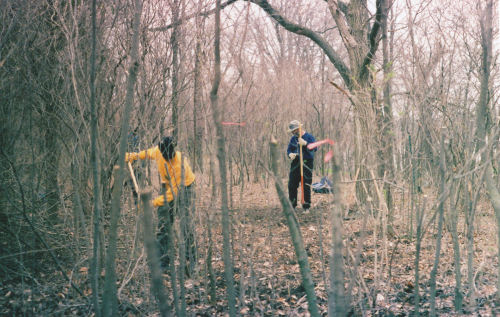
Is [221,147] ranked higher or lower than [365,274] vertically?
higher

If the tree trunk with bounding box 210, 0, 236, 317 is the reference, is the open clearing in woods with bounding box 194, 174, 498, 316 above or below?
below

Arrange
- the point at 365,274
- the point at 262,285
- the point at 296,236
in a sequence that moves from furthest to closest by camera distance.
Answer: the point at 365,274, the point at 262,285, the point at 296,236

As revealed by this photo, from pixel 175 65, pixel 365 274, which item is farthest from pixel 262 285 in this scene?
pixel 175 65

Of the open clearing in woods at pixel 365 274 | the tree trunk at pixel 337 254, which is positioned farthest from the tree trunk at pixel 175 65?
the tree trunk at pixel 337 254

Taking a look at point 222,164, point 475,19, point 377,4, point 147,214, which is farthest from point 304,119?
point 147,214

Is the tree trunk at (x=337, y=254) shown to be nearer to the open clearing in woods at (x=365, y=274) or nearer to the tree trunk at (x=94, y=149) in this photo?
the open clearing in woods at (x=365, y=274)

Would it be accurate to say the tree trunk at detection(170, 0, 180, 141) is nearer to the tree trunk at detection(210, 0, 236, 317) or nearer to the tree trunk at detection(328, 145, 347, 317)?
the tree trunk at detection(210, 0, 236, 317)

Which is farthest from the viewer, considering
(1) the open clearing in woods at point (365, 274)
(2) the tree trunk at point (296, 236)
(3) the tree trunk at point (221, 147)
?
(1) the open clearing in woods at point (365, 274)

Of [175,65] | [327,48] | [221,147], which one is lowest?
[221,147]

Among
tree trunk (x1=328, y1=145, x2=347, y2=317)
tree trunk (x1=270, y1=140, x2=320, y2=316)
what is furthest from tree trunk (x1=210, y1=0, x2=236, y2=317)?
tree trunk (x1=328, y1=145, x2=347, y2=317)

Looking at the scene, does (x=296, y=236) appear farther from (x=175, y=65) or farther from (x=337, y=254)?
(x=175, y=65)

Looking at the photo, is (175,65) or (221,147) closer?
(221,147)

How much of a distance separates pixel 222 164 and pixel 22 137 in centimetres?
322

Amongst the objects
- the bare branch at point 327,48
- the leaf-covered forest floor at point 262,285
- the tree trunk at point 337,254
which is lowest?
the leaf-covered forest floor at point 262,285
